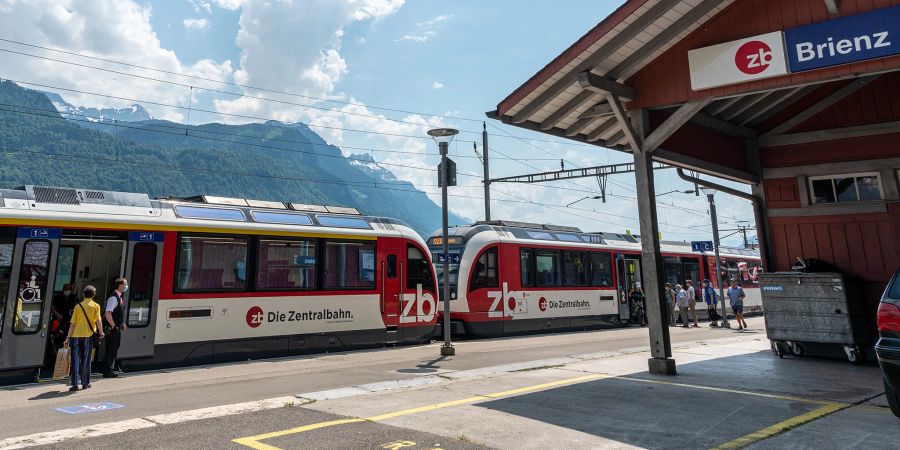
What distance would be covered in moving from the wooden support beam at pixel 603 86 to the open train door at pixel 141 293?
25.5 ft

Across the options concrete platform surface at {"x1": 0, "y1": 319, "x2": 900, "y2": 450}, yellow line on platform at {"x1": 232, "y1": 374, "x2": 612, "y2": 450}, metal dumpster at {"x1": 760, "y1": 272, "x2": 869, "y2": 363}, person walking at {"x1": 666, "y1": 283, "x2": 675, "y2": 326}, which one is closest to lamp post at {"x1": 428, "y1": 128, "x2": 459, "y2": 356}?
concrete platform surface at {"x1": 0, "y1": 319, "x2": 900, "y2": 450}

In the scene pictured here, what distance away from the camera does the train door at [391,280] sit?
1223cm

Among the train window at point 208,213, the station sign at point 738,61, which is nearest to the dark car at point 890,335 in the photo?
the station sign at point 738,61

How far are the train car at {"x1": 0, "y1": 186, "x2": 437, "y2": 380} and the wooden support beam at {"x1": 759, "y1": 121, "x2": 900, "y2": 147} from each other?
8200 millimetres

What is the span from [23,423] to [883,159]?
1291cm

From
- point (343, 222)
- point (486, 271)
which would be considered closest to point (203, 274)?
point (343, 222)

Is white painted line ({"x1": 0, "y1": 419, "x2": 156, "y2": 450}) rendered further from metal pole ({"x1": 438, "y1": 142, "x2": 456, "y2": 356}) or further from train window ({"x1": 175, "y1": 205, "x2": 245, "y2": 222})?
metal pole ({"x1": 438, "y1": 142, "x2": 456, "y2": 356})

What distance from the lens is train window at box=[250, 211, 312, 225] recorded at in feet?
34.9

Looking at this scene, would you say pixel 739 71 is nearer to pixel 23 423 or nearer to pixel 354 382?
pixel 354 382

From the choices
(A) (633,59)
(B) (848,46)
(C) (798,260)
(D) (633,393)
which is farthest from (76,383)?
(C) (798,260)

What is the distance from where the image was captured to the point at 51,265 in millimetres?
8062

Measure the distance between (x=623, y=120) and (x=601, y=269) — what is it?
11152 millimetres

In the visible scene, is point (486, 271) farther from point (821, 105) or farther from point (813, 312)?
point (821, 105)

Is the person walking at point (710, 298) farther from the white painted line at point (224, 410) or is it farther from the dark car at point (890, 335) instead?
the white painted line at point (224, 410)
